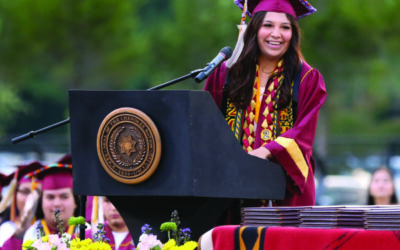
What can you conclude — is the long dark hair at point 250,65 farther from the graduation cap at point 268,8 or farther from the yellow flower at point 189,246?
the yellow flower at point 189,246

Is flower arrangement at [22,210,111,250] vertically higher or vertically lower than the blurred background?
lower

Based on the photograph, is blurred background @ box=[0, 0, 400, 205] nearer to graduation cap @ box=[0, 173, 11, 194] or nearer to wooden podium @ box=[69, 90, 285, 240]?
graduation cap @ box=[0, 173, 11, 194]

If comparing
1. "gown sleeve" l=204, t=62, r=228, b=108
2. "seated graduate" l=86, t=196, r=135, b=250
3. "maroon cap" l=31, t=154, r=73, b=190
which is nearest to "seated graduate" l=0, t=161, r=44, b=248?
"maroon cap" l=31, t=154, r=73, b=190

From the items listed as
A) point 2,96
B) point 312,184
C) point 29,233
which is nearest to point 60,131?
point 2,96

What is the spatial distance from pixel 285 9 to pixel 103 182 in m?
1.55

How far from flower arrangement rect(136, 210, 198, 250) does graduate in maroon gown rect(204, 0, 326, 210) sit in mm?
736

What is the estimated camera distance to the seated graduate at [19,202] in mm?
7691

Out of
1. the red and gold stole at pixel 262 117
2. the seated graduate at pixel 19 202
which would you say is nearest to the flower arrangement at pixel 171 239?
the red and gold stole at pixel 262 117

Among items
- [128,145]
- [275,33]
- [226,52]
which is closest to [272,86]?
[275,33]

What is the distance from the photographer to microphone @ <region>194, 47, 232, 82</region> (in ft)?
17.0

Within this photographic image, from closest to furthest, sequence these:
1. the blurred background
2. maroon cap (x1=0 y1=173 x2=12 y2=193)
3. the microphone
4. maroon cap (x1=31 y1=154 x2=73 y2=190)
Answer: the microphone, maroon cap (x1=31 y1=154 x2=73 y2=190), maroon cap (x1=0 y1=173 x2=12 y2=193), the blurred background

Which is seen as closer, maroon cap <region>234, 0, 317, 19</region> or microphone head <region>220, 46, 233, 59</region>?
microphone head <region>220, 46, 233, 59</region>

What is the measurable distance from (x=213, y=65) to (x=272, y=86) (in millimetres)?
617

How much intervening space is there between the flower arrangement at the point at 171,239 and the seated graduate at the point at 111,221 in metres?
2.13
